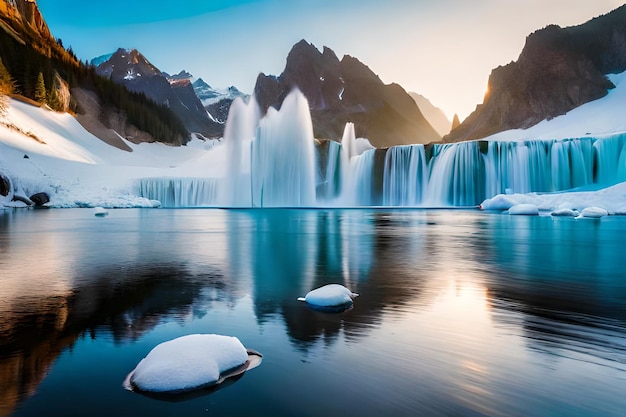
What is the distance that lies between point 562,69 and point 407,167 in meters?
65.1

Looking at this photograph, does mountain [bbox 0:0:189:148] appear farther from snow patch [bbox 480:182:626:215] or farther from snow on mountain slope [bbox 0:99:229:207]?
snow patch [bbox 480:182:626:215]

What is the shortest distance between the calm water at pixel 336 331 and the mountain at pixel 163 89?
162 metres

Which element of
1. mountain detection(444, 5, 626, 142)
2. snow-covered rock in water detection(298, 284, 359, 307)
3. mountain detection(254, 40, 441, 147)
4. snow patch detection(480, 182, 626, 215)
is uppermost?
mountain detection(254, 40, 441, 147)

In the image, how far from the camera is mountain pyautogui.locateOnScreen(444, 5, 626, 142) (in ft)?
292

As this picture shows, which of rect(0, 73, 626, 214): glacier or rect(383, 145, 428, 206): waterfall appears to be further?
rect(383, 145, 428, 206): waterfall

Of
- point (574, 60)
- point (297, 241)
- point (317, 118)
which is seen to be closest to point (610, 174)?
point (297, 241)

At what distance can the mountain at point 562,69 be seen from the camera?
89062 millimetres

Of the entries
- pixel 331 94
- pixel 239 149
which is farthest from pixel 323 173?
pixel 331 94

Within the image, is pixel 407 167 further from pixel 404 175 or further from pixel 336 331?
pixel 336 331

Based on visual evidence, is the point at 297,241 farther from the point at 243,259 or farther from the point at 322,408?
the point at 322,408

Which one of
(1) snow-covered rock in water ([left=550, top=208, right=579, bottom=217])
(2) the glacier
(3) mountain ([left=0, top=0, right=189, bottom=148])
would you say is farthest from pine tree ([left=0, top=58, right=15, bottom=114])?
(1) snow-covered rock in water ([left=550, top=208, right=579, bottom=217])

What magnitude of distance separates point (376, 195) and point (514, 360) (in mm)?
48698

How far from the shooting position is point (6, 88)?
68750 mm

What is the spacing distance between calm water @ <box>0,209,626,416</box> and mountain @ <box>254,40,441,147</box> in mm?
160423
